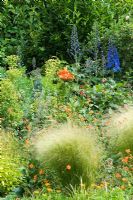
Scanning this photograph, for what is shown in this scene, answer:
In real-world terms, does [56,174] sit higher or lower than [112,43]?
lower

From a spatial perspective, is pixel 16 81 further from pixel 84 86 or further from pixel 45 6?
pixel 45 6

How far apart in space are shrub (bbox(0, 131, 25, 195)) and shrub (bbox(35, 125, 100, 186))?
0.33 meters

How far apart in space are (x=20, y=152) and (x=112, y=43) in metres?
3.81

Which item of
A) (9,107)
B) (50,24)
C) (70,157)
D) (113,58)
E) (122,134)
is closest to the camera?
(70,157)

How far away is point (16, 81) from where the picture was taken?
304 inches

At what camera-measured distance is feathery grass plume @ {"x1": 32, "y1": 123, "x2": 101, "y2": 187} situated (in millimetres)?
5387

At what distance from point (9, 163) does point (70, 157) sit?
2.10ft

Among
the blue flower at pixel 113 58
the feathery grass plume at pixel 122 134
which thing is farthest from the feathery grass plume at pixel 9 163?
the blue flower at pixel 113 58

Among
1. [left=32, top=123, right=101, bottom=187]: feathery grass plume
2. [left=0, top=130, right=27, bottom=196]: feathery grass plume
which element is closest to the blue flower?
[left=0, top=130, right=27, bottom=196]: feathery grass plume

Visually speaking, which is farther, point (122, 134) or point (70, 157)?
point (122, 134)

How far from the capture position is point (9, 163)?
17.8 feet

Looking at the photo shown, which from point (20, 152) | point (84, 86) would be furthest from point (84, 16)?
point (20, 152)

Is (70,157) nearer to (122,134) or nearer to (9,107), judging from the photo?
(122,134)

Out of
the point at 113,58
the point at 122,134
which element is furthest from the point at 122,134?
the point at 113,58
